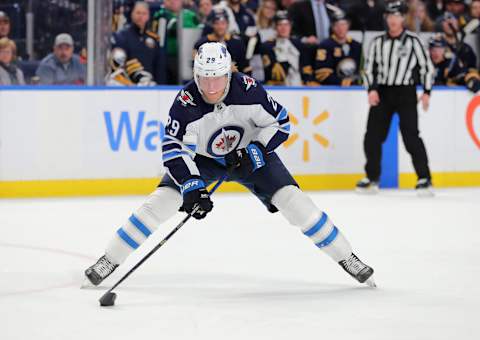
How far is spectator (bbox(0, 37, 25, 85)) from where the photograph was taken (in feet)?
26.1

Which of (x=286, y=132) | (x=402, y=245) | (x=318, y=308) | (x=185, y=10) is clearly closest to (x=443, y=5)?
(x=185, y=10)

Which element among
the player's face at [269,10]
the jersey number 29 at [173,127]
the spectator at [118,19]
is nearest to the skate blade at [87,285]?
the jersey number 29 at [173,127]

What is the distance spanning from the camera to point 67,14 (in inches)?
317

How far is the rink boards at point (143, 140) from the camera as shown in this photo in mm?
8008

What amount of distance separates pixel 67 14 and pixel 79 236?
2.79 m

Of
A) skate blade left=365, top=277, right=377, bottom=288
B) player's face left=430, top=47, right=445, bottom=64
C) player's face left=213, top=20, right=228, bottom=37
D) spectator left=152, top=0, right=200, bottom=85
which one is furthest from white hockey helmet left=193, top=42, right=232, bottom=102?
player's face left=430, top=47, right=445, bottom=64

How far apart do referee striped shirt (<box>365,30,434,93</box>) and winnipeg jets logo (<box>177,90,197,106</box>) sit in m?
4.68

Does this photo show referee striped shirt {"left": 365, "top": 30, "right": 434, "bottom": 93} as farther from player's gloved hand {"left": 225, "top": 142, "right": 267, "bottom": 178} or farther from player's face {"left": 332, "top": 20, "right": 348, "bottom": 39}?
player's gloved hand {"left": 225, "top": 142, "right": 267, "bottom": 178}

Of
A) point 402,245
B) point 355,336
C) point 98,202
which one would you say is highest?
point 355,336

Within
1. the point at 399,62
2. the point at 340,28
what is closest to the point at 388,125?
the point at 399,62

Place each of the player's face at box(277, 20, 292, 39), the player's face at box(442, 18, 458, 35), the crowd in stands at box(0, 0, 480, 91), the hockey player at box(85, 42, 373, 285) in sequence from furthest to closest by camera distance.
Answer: the player's face at box(442, 18, 458, 35) → the player's face at box(277, 20, 292, 39) → the crowd in stands at box(0, 0, 480, 91) → the hockey player at box(85, 42, 373, 285)

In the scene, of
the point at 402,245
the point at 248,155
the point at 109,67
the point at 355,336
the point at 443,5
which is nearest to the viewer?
the point at 355,336

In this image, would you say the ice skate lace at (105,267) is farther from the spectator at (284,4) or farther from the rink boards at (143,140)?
the spectator at (284,4)

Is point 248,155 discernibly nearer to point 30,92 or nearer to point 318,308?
point 318,308
